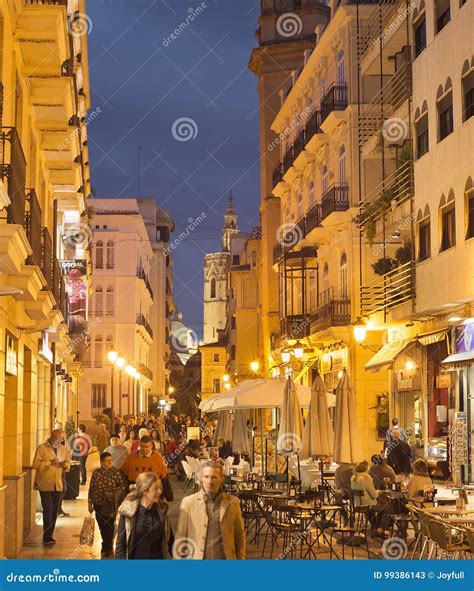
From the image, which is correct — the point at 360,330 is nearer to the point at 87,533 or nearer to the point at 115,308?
the point at 87,533

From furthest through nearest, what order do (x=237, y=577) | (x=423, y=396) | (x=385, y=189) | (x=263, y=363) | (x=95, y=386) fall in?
(x=95, y=386) → (x=263, y=363) → (x=385, y=189) → (x=423, y=396) → (x=237, y=577)

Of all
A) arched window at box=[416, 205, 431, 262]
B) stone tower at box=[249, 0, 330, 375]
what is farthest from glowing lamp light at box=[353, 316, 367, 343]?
stone tower at box=[249, 0, 330, 375]

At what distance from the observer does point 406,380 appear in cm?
3077

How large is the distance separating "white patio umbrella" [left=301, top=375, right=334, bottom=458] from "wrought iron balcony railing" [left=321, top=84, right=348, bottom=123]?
18639 millimetres

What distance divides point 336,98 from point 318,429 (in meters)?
20.1

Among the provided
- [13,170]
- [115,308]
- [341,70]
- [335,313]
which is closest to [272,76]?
[341,70]

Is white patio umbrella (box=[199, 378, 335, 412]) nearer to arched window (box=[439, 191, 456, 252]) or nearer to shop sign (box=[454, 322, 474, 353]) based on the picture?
shop sign (box=[454, 322, 474, 353])

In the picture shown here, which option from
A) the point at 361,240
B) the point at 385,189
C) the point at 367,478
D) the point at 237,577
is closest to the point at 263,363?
the point at 361,240

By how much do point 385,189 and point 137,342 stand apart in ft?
166

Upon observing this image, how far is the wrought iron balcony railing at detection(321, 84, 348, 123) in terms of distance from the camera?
38.3 meters

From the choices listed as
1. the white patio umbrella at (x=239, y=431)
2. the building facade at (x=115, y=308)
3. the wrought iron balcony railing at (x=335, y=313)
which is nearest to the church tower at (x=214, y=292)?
the building facade at (x=115, y=308)

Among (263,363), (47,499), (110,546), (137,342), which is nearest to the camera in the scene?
(110,546)

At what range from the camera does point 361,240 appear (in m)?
36.2

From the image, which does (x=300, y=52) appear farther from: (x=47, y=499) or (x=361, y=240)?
(x=47, y=499)
